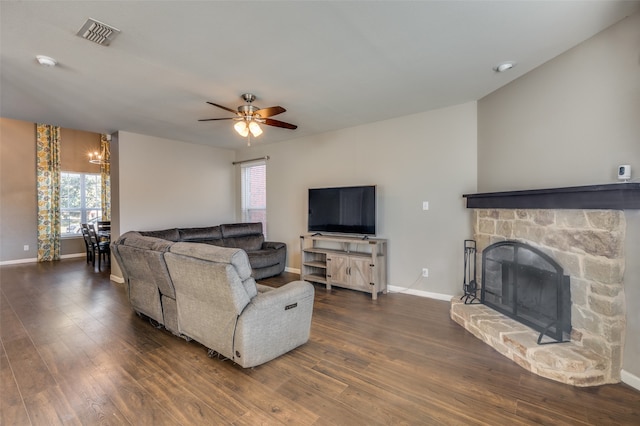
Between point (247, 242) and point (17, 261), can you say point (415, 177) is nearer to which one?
point (247, 242)

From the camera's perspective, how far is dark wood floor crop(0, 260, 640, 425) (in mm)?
1735

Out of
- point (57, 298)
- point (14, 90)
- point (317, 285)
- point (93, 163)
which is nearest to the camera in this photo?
point (14, 90)

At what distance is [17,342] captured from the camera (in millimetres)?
2678

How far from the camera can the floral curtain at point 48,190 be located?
21.6 feet

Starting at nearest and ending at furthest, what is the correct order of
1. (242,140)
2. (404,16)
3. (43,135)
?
(404,16) → (242,140) → (43,135)

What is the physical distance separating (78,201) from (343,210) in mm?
7303

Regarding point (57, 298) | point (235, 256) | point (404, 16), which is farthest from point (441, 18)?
point (57, 298)

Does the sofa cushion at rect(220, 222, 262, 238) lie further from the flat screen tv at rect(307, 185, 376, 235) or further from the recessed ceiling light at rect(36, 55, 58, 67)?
the recessed ceiling light at rect(36, 55, 58, 67)

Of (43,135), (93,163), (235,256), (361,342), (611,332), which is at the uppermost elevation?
(43,135)

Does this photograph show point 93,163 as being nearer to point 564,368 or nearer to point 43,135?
point 43,135

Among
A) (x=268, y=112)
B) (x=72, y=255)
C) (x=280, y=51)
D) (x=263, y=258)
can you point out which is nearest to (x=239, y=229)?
(x=263, y=258)

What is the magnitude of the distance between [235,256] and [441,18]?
2277mm

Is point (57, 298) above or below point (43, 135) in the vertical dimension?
below

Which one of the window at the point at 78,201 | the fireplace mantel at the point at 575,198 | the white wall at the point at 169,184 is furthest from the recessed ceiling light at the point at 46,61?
the window at the point at 78,201
